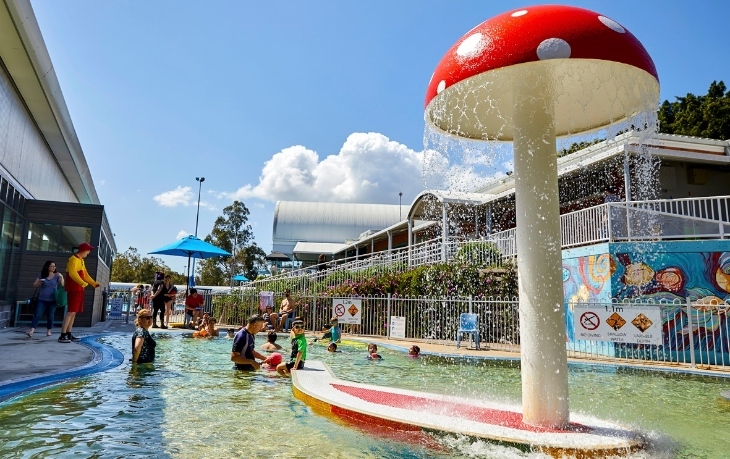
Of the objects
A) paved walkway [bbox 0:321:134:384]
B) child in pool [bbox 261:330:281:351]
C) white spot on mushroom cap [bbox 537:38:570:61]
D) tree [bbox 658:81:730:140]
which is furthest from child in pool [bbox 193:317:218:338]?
tree [bbox 658:81:730:140]

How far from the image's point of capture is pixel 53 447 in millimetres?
3906

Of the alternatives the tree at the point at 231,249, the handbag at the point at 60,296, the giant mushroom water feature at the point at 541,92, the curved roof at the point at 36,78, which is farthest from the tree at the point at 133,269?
the giant mushroom water feature at the point at 541,92

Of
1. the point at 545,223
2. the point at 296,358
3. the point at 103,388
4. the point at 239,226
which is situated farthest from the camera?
the point at 239,226

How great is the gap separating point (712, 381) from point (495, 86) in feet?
25.2

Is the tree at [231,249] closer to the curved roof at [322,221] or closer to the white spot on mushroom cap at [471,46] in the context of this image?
the curved roof at [322,221]

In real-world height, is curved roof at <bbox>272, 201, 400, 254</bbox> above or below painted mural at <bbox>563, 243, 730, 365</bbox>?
above

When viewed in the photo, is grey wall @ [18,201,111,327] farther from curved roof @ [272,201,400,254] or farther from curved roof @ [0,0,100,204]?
curved roof @ [272,201,400,254]

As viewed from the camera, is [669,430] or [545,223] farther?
[669,430]

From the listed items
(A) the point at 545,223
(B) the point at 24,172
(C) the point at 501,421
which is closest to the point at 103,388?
(C) the point at 501,421

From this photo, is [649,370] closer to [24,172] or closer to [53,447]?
[53,447]

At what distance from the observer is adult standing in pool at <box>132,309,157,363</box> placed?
26.8 feet

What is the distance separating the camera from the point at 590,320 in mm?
11172

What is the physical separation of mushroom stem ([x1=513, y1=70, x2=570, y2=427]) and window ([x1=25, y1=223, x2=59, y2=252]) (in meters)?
14.8


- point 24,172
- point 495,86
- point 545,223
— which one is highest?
point 24,172
